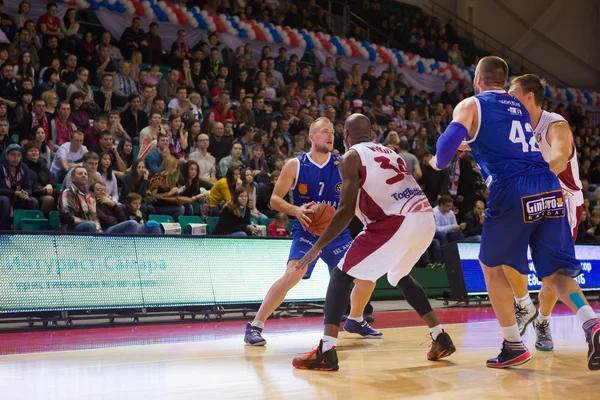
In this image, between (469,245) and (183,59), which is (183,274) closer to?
(469,245)

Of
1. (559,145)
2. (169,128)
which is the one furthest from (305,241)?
(169,128)

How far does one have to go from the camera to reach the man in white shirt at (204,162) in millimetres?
12296

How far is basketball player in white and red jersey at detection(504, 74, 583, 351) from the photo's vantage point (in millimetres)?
5359

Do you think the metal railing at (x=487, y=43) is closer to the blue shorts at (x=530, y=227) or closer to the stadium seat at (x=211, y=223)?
the stadium seat at (x=211, y=223)

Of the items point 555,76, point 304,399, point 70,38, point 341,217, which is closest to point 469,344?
point 341,217

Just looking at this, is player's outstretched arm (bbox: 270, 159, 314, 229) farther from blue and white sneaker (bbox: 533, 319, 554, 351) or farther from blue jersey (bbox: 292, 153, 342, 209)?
blue and white sneaker (bbox: 533, 319, 554, 351)

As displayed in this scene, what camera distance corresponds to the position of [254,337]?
6188mm

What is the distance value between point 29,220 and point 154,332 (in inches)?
114

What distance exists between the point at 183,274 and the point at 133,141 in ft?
13.6

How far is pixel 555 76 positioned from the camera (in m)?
27.1

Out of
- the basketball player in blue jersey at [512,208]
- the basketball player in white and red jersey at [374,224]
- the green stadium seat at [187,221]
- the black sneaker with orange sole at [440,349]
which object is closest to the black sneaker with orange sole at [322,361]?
the basketball player in white and red jersey at [374,224]

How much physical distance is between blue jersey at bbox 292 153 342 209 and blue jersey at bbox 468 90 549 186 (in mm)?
2185

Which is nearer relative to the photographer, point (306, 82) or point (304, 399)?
point (304, 399)

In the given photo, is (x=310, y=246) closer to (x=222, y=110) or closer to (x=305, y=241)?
(x=305, y=241)
